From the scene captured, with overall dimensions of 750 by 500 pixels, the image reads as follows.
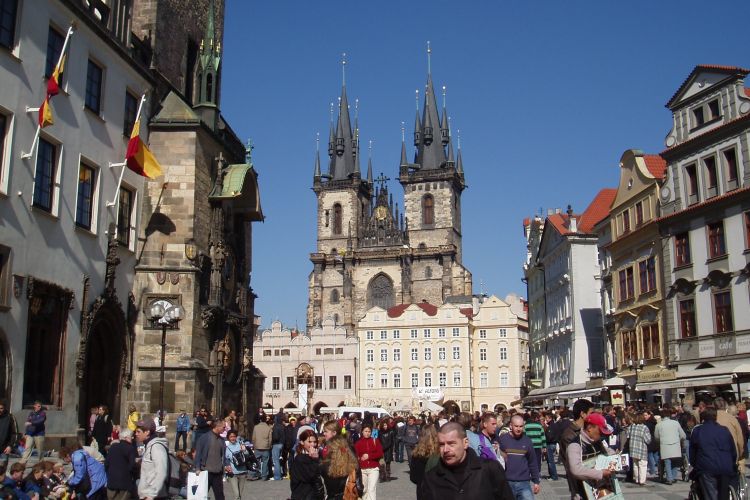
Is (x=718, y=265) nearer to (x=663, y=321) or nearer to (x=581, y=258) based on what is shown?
(x=663, y=321)

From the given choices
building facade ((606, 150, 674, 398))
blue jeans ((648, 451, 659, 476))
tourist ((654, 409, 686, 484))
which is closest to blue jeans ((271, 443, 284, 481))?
blue jeans ((648, 451, 659, 476))

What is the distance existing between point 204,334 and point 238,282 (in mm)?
3712

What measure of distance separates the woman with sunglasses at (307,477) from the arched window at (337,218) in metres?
94.3

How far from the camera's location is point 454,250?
9525cm

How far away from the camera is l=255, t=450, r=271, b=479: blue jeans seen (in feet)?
61.5

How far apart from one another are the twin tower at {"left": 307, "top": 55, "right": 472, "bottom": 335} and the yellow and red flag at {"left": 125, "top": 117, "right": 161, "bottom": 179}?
6849 cm

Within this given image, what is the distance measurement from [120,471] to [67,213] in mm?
9772

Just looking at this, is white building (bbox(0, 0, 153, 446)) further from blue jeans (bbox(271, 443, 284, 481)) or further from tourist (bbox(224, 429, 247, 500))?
tourist (bbox(224, 429, 247, 500))

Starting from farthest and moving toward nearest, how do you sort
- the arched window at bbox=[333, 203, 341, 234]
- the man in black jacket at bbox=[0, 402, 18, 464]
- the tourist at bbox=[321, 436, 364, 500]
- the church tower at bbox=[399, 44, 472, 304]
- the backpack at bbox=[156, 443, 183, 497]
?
the arched window at bbox=[333, 203, 341, 234] < the church tower at bbox=[399, 44, 472, 304] < the man in black jacket at bbox=[0, 402, 18, 464] < the backpack at bbox=[156, 443, 183, 497] < the tourist at bbox=[321, 436, 364, 500]

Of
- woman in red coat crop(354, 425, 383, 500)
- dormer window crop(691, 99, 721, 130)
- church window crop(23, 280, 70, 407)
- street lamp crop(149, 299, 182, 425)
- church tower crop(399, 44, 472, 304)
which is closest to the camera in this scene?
woman in red coat crop(354, 425, 383, 500)

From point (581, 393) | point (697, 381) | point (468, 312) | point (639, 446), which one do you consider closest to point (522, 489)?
point (639, 446)

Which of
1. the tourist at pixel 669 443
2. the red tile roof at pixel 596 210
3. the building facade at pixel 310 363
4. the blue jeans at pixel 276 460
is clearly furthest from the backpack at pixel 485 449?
the building facade at pixel 310 363

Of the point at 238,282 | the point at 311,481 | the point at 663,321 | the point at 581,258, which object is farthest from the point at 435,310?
the point at 311,481

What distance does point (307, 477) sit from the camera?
8219mm
